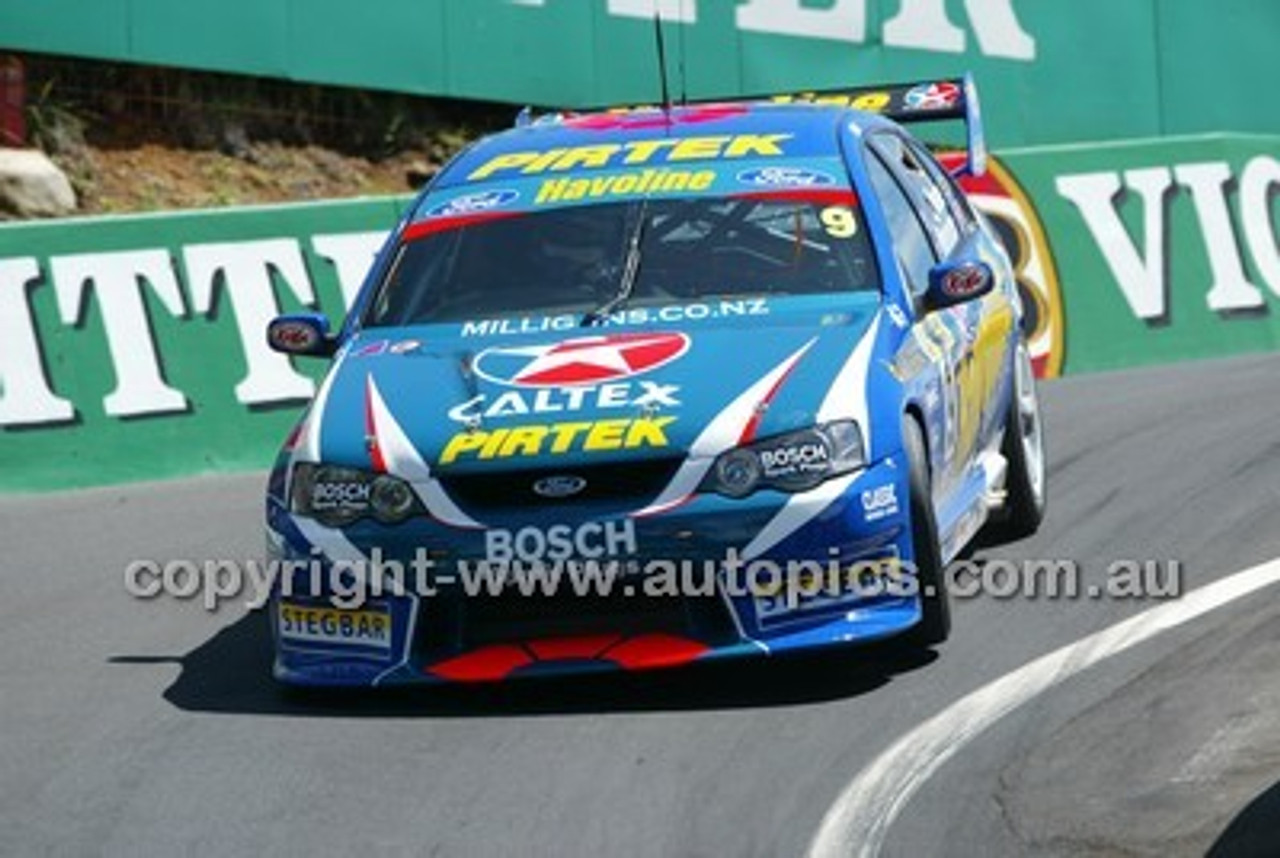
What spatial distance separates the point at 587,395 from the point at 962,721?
140cm

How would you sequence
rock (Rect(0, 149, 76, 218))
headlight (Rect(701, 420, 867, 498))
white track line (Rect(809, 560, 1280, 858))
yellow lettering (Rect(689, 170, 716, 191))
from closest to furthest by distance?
white track line (Rect(809, 560, 1280, 858)) → headlight (Rect(701, 420, 867, 498)) → yellow lettering (Rect(689, 170, 716, 191)) → rock (Rect(0, 149, 76, 218))

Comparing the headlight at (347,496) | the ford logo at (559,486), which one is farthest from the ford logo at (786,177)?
the headlight at (347,496)

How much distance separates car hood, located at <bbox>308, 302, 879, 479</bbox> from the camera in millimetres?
7906

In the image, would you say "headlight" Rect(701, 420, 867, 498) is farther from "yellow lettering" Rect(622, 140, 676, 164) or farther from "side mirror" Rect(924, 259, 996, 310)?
"yellow lettering" Rect(622, 140, 676, 164)

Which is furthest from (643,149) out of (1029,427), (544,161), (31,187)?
(31,187)

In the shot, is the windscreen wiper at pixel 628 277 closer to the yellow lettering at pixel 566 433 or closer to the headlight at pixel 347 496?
the yellow lettering at pixel 566 433

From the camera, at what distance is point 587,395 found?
26.6 ft

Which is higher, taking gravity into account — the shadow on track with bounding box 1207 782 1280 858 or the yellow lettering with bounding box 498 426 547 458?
the yellow lettering with bounding box 498 426 547 458

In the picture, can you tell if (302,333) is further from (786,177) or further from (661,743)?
(661,743)

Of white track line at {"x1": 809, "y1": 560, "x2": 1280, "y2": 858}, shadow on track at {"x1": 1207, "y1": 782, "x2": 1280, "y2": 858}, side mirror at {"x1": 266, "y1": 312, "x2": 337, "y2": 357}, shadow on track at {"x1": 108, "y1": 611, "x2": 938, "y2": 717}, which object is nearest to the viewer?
shadow on track at {"x1": 1207, "y1": 782, "x2": 1280, "y2": 858}

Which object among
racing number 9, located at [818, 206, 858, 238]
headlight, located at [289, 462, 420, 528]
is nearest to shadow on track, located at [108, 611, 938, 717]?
headlight, located at [289, 462, 420, 528]

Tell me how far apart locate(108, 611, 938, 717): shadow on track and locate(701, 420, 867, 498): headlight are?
62 cm

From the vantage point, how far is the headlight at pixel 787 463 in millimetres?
7832

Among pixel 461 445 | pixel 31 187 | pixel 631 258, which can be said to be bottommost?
pixel 461 445
